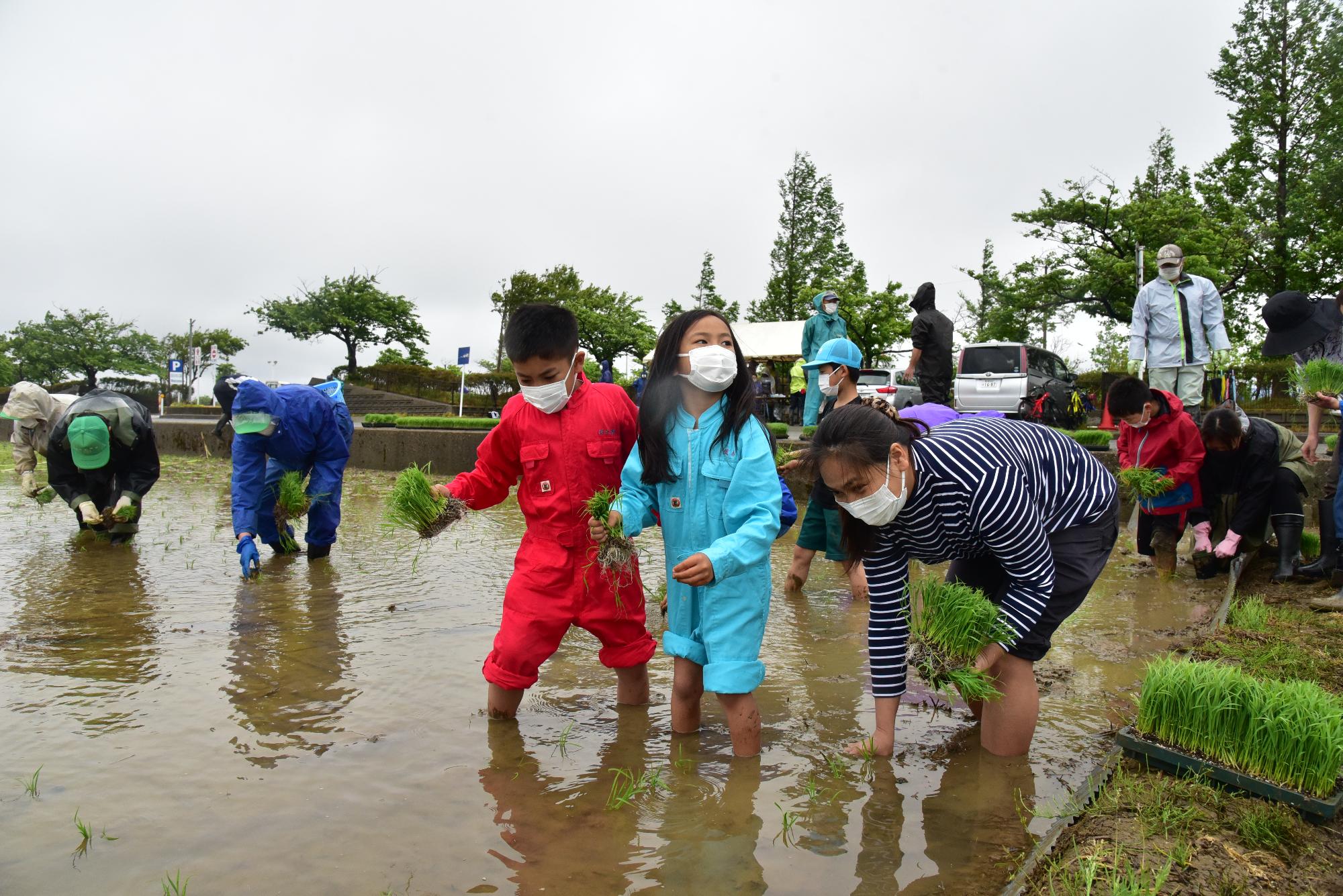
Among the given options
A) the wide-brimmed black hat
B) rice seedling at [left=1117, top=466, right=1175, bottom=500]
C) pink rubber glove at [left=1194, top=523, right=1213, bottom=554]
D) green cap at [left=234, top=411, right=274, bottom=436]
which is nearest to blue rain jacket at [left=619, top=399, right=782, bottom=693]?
rice seedling at [left=1117, top=466, right=1175, bottom=500]

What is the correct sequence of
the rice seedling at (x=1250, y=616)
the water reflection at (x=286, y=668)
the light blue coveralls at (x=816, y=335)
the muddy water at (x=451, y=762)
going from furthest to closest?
the light blue coveralls at (x=816, y=335)
the rice seedling at (x=1250, y=616)
the water reflection at (x=286, y=668)
the muddy water at (x=451, y=762)

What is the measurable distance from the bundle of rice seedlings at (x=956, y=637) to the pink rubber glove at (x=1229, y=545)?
12.6ft

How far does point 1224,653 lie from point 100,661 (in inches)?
201

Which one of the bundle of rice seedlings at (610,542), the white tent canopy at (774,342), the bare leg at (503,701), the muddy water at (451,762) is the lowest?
the muddy water at (451,762)

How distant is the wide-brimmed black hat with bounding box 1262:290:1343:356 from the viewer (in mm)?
5363

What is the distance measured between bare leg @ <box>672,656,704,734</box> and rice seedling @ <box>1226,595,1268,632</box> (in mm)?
2850

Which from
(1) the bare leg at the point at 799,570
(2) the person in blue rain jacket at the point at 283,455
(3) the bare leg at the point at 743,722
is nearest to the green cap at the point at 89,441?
(2) the person in blue rain jacket at the point at 283,455

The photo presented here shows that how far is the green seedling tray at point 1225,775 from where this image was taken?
95.6 inches

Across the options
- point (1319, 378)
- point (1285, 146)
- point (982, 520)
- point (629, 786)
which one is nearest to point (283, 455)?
point (629, 786)

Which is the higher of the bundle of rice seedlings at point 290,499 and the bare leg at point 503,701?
the bundle of rice seedlings at point 290,499

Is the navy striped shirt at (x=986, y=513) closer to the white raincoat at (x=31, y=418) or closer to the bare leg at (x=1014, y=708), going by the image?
the bare leg at (x=1014, y=708)

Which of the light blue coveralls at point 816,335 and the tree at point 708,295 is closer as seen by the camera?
the light blue coveralls at point 816,335

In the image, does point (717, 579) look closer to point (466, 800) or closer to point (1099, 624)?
point (466, 800)

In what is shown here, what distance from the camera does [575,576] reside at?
10.8 feet
